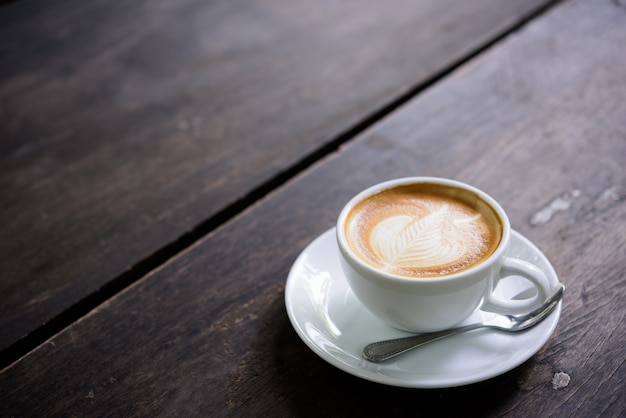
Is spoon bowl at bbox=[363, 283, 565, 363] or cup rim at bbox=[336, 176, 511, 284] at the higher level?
cup rim at bbox=[336, 176, 511, 284]

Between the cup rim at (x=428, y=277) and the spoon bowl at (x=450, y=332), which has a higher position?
the cup rim at (x=428, y=277)

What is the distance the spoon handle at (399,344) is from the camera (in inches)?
23.2

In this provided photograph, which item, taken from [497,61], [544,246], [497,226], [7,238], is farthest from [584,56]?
[7,238]

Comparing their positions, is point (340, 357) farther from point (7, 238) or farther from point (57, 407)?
point (7, 238)

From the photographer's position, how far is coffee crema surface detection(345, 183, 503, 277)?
2.01 feet

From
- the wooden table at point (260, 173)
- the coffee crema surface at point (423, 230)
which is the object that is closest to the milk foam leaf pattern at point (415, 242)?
the coffee crema surface at point (423, 230)

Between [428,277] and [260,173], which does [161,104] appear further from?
[428,277]

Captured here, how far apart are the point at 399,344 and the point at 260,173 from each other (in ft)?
1.40

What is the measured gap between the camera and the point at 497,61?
1132 mm

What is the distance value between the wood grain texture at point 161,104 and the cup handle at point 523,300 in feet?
1.38

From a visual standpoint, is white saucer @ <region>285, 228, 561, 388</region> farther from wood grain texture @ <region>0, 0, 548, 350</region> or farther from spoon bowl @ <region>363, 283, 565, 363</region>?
wood grain texture @ <region>0, 0, 548, 350</region>

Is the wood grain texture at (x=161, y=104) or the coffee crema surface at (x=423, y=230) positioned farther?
the wood grain texture at (x=161, y=104)

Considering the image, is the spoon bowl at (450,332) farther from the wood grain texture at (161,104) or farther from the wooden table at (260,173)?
the wood grain texture at (161,104)

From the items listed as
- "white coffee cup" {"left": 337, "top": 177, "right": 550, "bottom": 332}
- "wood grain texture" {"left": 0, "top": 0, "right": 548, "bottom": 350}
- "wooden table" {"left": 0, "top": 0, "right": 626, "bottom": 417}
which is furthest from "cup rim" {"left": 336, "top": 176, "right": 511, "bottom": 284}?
"wood grain texture" {"left": 0, "top": 0, "right": 548, "bottom": 350}
